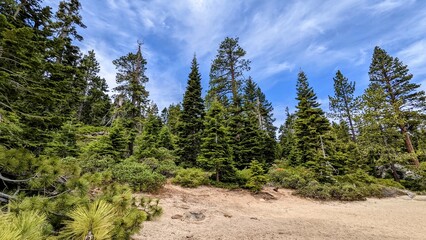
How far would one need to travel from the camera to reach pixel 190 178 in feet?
40.0

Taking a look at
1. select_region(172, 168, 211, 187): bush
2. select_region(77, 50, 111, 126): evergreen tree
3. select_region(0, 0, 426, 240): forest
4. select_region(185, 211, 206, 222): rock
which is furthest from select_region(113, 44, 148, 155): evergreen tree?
select_region(77, 50, 111, 126): evergreen tree

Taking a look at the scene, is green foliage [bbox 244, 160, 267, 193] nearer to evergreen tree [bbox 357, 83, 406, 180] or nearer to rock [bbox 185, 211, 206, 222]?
rock [bbox 185, 211, 206, 222]

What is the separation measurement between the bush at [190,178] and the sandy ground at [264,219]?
0.49 meters

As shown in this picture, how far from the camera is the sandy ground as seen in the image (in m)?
5.69

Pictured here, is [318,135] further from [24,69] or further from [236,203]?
[24,69]

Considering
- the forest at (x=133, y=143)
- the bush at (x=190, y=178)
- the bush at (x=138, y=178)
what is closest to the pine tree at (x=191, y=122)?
the forest at (x=133, y=143)

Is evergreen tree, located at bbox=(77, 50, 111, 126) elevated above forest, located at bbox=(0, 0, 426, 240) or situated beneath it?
elevated above

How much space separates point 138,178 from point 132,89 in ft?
34.1

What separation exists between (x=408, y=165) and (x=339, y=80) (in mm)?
16958

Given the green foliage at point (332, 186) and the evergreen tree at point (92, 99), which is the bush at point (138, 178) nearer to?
the green foliage at point (332, 186)

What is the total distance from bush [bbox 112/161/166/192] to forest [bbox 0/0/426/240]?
53mm

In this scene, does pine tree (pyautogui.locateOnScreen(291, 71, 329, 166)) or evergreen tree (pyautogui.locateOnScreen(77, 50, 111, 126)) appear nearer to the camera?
pine tree (pyautogui.locateOnScreen(291, 71, 329, 166))

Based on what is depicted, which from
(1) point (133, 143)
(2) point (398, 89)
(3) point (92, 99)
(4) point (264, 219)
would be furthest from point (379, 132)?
(3) point (92, 99)

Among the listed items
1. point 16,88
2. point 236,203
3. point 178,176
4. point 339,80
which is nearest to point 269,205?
point 236,203
